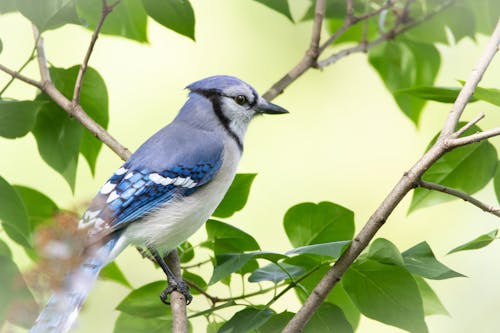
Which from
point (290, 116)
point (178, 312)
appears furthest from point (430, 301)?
point (290, 116)

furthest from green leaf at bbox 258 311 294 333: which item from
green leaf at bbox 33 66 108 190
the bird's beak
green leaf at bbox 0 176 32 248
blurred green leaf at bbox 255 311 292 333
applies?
the bird's beak

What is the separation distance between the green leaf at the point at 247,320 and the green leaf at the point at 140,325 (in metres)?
0.15

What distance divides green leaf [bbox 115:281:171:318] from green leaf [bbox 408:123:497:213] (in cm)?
40

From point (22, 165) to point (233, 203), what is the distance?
136cm

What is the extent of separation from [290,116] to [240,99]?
5.26ft

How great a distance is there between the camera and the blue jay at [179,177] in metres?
1.29

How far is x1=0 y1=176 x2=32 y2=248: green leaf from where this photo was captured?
985mm

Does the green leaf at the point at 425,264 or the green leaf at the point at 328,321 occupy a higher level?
the green leaf at the point at 425,264

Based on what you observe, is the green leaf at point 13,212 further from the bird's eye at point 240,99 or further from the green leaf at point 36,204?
the bird's eye at point 240,99

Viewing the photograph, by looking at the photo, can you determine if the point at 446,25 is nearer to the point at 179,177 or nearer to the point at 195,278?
the point at 179,177

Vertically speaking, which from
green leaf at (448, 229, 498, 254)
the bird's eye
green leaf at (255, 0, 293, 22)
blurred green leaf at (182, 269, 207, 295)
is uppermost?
green leaf at (255, 0, 293, 22)

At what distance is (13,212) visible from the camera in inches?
39.3

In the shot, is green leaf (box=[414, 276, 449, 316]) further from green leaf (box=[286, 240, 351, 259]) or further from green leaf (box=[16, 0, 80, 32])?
green leaf (box=[16, 0, 80, 32])

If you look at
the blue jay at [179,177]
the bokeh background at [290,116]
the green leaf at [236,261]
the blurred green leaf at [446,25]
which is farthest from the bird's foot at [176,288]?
the bokeh background at [290,116]
